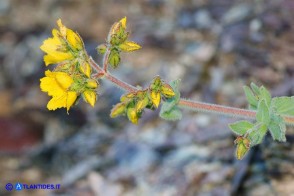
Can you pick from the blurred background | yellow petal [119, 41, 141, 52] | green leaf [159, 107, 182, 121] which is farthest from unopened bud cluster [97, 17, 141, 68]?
the blurred background

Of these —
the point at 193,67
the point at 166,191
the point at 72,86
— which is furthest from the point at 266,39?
the point at 72,86

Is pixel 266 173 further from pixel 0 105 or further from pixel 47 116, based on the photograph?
pixel 0 105

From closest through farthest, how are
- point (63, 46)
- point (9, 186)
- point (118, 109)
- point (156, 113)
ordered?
1. point (63, 46)
2. point (118, 109)
3. point (9, 186)
4. point (156, 113)

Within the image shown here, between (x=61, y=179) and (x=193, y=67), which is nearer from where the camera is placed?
(x=61, y=179)

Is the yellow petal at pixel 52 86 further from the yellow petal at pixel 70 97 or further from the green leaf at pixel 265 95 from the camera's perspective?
the green leaf at pixel 265 95

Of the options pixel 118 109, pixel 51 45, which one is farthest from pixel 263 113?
pixel 51 45

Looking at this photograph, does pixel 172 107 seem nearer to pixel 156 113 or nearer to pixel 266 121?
pixel 266 121

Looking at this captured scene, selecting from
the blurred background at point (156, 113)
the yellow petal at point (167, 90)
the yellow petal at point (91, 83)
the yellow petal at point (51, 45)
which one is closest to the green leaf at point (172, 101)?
the yellow petal at point (167, 90)
